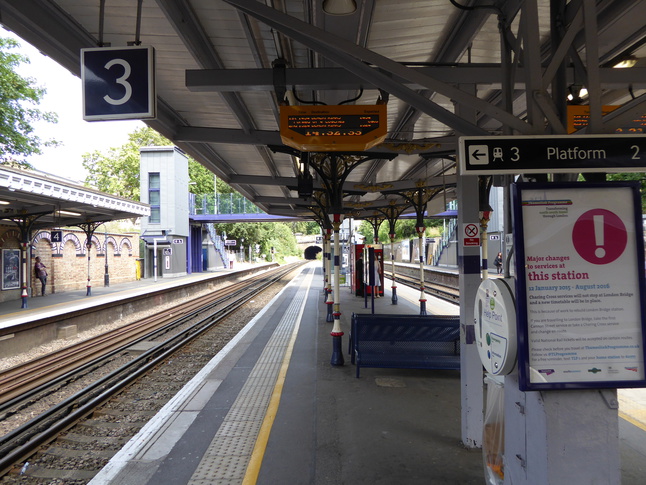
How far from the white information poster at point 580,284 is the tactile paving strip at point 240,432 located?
108 inches

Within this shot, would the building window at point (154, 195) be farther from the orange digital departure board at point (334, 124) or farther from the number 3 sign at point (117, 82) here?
the number 3 sign at point (117, 82)

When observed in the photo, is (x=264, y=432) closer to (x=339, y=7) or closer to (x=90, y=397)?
(x=90, y=397)

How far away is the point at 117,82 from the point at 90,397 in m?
5.57

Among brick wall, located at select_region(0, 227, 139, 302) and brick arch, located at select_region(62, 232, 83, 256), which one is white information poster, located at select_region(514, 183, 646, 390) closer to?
brick wall, located at select_region(0, 227, 139, 302)

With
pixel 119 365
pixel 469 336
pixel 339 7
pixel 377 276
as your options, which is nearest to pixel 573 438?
pixel 469 336

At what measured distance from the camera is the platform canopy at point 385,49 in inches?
109

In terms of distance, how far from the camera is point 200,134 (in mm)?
7719

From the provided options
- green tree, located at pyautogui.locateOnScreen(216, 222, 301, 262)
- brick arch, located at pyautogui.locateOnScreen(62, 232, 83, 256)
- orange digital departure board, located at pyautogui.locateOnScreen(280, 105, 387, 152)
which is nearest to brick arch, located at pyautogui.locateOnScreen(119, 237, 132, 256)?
brick arch, located at pyautogui.locateOnScreen(62, 232, 83, 256)

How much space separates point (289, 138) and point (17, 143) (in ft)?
71.5

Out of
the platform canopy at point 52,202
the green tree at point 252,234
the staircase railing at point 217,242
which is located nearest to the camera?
the platform canopy at point 52,202

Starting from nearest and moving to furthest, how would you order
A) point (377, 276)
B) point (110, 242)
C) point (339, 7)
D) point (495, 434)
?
point (495, 434) < point (339, 7) < point (377, 276) < point (110, 242)

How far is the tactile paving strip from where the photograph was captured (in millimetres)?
3777

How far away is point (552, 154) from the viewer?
100 inches

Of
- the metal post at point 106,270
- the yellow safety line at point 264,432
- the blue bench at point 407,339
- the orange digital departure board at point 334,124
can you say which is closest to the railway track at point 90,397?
the yellow safety line at point 264,432
